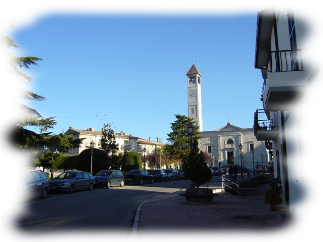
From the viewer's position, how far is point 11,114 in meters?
20.1

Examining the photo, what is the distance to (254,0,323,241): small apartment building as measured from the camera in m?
6.91

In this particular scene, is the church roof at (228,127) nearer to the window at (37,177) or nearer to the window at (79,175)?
the window at (79,175)

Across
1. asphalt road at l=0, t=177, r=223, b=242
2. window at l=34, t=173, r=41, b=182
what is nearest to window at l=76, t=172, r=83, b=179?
window at l=34, t=173, r=41, b=182

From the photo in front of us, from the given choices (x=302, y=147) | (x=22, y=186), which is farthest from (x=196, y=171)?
(x=22, y=186)

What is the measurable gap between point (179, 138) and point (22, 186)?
50.6 m

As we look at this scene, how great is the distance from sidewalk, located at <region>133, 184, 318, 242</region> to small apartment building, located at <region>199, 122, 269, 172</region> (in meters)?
68.7

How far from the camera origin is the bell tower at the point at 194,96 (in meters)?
91.9

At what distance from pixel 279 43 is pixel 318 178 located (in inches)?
262

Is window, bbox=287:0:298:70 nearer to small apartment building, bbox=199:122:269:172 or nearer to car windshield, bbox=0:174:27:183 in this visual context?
car windshield, bbox=0:174:27:183

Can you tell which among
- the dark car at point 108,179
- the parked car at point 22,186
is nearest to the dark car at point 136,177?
the dark car at point 108,179

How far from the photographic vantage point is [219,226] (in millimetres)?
9195

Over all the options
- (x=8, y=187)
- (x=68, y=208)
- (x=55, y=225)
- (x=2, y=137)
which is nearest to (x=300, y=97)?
(x=55, y=225)

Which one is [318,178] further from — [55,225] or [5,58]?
[5,58]

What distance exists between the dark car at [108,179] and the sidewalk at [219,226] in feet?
45.2
